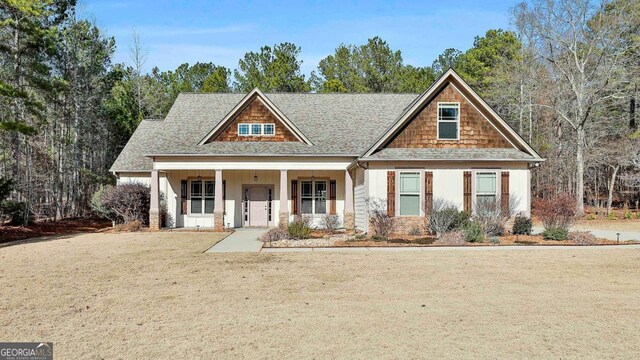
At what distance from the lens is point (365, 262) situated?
509 inches

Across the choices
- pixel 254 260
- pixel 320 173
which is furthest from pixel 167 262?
pixel 320 173

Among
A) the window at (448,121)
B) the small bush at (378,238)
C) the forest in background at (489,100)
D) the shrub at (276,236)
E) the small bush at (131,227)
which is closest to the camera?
the small bush at (378,238)

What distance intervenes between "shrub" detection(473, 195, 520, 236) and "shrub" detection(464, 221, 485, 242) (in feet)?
3.04

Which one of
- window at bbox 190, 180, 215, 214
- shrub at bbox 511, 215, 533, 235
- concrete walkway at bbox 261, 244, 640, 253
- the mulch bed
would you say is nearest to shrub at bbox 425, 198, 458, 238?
concrete walkway at bbox 261, 244, 640, 253

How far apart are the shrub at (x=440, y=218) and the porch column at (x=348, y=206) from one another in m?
3.95

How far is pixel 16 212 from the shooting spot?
24328mm

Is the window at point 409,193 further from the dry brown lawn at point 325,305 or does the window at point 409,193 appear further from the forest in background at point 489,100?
the forest in background at point 489,100

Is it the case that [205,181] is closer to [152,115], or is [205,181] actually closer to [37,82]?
[37,82]

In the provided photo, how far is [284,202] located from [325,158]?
2784 mm

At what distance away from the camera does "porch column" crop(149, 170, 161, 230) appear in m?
22.7

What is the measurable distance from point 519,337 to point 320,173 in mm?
18487

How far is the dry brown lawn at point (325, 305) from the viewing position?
6.04 m

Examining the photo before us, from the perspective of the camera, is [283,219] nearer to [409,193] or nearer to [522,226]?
[409,193]

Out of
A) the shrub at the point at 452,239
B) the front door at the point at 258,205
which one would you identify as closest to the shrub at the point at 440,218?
the shrub at the point at 452,239
